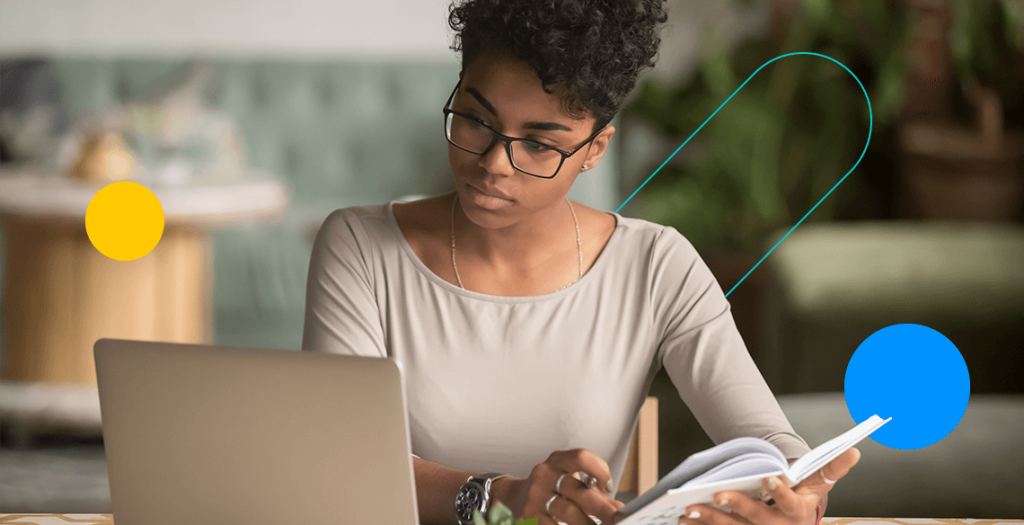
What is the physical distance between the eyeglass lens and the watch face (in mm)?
360

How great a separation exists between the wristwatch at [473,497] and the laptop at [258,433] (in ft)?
0.77

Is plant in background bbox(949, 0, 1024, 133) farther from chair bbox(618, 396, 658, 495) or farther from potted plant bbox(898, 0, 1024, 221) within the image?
chair bbox(618, 396, 658, 495)

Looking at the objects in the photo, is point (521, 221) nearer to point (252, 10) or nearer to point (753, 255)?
point (753, 255)

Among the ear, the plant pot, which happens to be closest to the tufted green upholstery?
the plant pot

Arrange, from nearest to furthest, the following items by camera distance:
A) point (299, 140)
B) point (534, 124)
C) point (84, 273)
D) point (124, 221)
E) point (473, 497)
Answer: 1. point (473, 497)
2. point (534, 124)
3. point (124, 221)
4. point (84, 273)
5. point (299, 140)

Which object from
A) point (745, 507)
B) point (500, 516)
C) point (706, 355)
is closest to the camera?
point (500, 516)

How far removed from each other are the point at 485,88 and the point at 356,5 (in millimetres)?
2858

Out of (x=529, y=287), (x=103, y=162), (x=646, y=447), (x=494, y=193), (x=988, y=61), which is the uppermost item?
(x=988, y=61)

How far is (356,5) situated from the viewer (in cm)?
369

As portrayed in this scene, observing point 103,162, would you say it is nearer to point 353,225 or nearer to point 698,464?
point 353,225

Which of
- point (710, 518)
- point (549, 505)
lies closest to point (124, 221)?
point (549, 505)

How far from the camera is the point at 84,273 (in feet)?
9.45

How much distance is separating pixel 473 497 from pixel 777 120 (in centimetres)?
276

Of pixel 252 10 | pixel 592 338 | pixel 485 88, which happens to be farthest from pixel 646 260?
pixel 252 10
